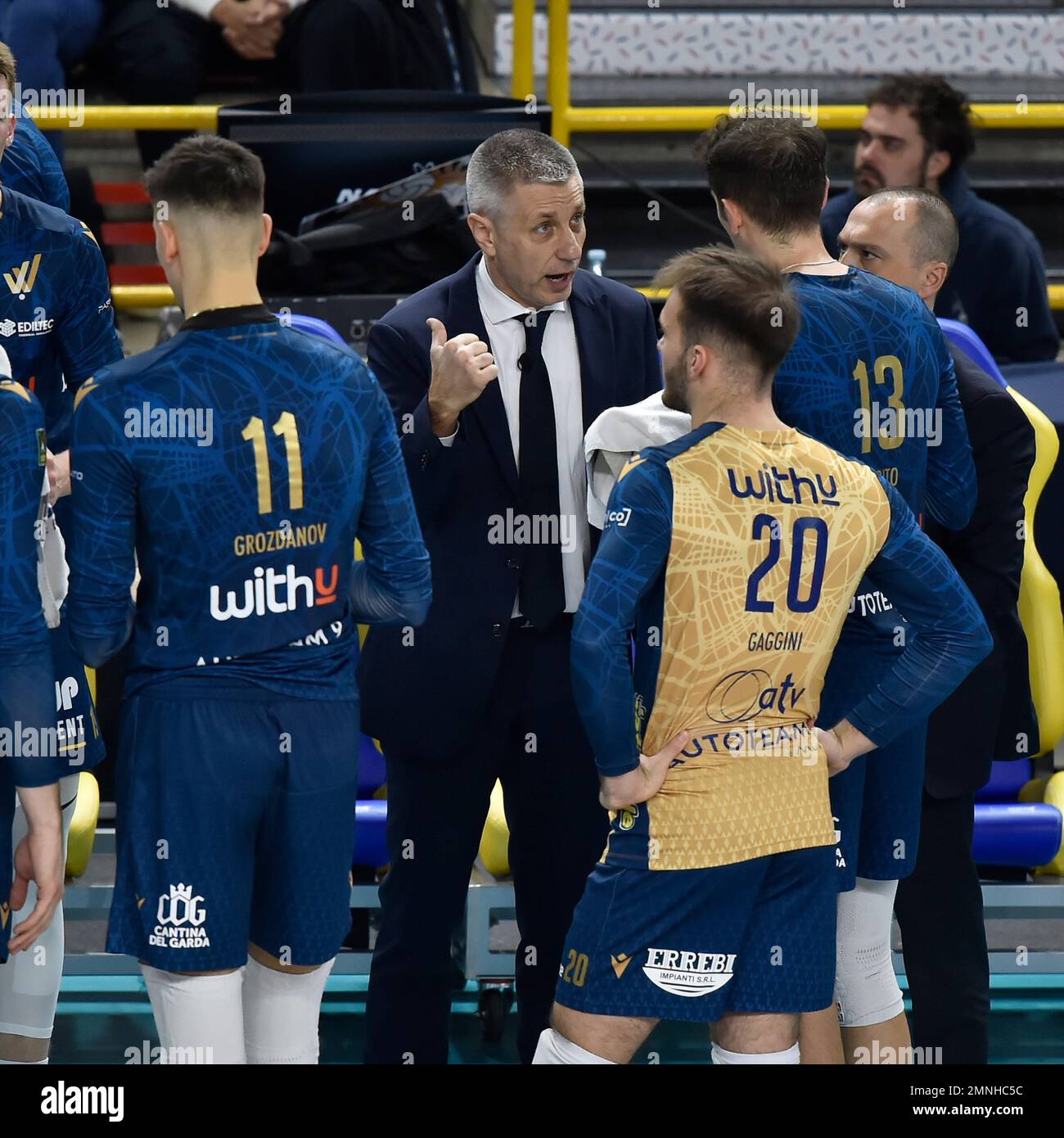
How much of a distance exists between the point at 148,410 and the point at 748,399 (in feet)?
2.46

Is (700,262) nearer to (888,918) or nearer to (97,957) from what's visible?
(888,918)

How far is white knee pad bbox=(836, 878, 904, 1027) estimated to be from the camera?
105 inches

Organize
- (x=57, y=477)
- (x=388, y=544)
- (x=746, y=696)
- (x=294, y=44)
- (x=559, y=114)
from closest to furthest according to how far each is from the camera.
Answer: (x=746, y=696) < (x=388, y=544) < (x=57, y=477) < (x=559, y=114) < (x=294, y=44)

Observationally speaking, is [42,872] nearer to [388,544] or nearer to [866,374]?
[388,544]

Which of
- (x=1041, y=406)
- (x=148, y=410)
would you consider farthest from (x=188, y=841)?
(x=1041, y=406)

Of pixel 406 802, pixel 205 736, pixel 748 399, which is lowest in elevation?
pixel 406 802

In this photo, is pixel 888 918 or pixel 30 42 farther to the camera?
pixel 30 42

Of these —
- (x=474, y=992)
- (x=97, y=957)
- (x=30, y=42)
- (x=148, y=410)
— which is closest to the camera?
(x=148, y=410)

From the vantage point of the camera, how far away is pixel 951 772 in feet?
9.56

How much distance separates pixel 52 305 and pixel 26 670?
2.48 ft

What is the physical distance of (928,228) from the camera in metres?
2.93

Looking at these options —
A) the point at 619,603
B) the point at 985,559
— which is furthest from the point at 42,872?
the point at 985,559

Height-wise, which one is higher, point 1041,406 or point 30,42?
point 30,42

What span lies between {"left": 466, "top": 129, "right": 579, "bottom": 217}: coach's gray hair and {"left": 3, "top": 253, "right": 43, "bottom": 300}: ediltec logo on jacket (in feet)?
2.25
